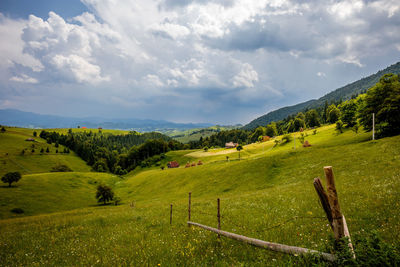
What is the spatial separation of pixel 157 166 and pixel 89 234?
5841 inches

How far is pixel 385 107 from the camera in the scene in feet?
146

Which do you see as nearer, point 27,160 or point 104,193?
point 104,193

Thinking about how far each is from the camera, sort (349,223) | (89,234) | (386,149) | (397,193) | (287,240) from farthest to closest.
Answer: (386,149)
(89,234)
(397,193)
(349,223)
(287,240)

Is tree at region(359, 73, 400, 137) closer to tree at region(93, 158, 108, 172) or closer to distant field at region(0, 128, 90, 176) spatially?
distant field at region(0, 128, 90, 176)

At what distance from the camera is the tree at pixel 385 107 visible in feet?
143

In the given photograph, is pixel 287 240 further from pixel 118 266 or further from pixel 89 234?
pixel 89 234

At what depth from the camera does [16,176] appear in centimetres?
7375

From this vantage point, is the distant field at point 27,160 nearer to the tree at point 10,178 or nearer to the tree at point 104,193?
the tree at point 10,178

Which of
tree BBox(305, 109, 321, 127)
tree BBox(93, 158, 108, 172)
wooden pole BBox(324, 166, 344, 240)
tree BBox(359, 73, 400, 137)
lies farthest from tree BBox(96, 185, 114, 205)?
tree BBox(305, 109, 321, 127)

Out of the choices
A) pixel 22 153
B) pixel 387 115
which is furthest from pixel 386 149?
pixel 22 153

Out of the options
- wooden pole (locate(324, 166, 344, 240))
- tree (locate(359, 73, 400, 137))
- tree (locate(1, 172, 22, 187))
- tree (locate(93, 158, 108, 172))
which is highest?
tree (locate(359, 73, 400, 137))

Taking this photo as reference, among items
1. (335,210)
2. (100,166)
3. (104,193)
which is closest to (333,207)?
(335,210)

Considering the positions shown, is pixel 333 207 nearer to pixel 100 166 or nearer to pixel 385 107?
pixel 385 107

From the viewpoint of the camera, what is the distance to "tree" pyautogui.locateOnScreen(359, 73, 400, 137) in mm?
43438
